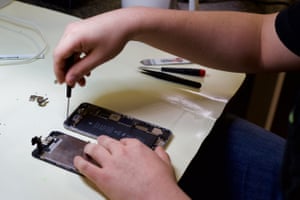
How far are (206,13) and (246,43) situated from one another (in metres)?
0.09

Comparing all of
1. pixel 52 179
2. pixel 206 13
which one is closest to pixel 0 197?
pixel 52 179

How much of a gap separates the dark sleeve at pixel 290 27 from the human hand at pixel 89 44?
0.27 m

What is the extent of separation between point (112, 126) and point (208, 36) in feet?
0.80

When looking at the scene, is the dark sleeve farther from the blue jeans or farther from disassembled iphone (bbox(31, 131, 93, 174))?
disassembled iphone (bbox(31, 131, 93, 174))

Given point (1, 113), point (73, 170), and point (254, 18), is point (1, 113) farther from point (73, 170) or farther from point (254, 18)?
point (254, 18)

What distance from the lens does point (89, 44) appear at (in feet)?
2.39

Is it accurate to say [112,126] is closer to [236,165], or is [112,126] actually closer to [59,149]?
[59,149]

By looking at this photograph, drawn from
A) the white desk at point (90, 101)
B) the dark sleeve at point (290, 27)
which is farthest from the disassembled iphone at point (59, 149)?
the dark sleeve at point (290, 27)

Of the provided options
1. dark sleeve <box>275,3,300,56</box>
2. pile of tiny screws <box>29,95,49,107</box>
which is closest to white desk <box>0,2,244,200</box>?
pile of tiny screws <box>29,95,49,107</box>

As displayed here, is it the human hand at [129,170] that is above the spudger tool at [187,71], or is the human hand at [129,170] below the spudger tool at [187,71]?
below

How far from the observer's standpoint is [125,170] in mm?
627

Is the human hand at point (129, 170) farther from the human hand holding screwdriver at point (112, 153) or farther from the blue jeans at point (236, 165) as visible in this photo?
the blue jeans at point (236, 165)

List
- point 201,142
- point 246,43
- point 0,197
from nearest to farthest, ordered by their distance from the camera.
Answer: point 0,197 → point 201,142 → point 246,43

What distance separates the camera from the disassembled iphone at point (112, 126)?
70 cm
